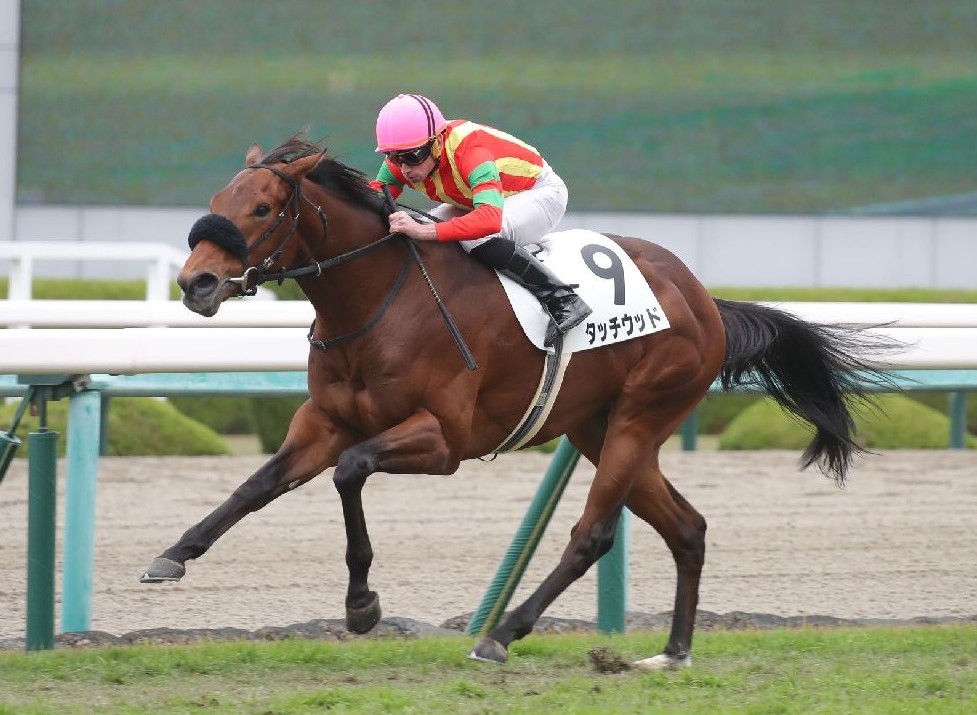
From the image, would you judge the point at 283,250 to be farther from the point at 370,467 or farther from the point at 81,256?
the point at 81,256

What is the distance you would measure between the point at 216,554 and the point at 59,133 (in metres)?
7.68

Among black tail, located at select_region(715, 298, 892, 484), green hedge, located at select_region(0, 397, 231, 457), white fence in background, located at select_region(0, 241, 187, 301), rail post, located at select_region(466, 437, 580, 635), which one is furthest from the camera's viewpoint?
white fence in background, located at select_region(0, 241, 187, 301)

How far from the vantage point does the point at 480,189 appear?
390 centimetres

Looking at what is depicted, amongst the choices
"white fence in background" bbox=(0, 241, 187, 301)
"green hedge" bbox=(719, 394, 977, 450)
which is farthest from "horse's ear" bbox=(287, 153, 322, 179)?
"green hedge" bbox=(719, 394, 977, 450)

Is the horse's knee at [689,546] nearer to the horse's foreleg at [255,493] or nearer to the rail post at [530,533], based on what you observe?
the rail post at [530,533]

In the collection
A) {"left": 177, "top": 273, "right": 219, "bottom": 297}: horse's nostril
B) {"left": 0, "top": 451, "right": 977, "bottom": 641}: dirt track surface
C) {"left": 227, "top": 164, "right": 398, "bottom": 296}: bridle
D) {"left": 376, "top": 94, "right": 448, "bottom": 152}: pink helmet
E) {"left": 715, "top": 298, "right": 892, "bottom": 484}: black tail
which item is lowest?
{"left": 0, "top": 451, "right": 977, "bottom": 641}: dirt track surface

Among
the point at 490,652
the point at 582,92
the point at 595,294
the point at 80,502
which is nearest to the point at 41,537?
the point at 80,502

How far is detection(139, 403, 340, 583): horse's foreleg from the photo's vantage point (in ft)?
11.7

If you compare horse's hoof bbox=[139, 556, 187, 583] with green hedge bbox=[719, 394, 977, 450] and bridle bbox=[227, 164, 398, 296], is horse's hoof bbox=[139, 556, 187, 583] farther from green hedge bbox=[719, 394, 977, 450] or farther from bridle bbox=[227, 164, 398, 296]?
green hedge bbox=[719, 394, 977, 450]

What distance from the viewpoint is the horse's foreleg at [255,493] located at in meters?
3.56

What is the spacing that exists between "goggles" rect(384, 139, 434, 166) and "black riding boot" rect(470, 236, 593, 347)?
27 centimetres

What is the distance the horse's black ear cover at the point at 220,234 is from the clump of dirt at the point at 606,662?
4.31ft

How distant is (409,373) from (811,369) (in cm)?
150

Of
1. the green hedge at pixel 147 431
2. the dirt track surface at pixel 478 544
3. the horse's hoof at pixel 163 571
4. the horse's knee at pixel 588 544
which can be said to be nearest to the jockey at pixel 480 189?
the horse's knee at pixel 588 544
